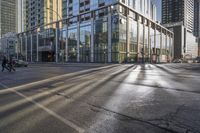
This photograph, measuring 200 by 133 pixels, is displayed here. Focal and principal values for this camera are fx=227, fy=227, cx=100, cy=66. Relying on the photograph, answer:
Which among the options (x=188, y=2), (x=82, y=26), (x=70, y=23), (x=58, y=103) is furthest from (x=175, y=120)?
(x=188, y=2)

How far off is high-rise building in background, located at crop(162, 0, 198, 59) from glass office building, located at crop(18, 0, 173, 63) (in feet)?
137

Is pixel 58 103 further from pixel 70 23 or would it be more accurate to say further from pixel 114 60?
pixel 70 23

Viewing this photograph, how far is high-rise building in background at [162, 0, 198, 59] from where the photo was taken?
130m

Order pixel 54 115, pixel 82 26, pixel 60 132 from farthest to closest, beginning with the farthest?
1. pixel 82 26
2. pixel 54 115
3. pixel 60 132

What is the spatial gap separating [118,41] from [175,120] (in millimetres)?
55578

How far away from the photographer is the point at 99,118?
211 inches

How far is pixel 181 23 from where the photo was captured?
136125 mm

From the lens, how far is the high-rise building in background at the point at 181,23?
12988 cm

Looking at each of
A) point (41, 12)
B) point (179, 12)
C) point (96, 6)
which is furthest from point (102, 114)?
point (179, 12)

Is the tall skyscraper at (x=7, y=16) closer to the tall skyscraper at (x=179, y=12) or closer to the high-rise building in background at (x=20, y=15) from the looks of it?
the high-rise building in background at (x=20, y=15)

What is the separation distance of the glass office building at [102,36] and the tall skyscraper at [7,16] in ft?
280

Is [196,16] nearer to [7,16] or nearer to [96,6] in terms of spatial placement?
[96,6]

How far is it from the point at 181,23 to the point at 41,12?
3198 inches

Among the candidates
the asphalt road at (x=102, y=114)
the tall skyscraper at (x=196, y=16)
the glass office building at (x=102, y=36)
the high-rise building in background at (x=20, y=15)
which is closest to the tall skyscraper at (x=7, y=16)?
the high-rise building in background at (x=20, y=15)
